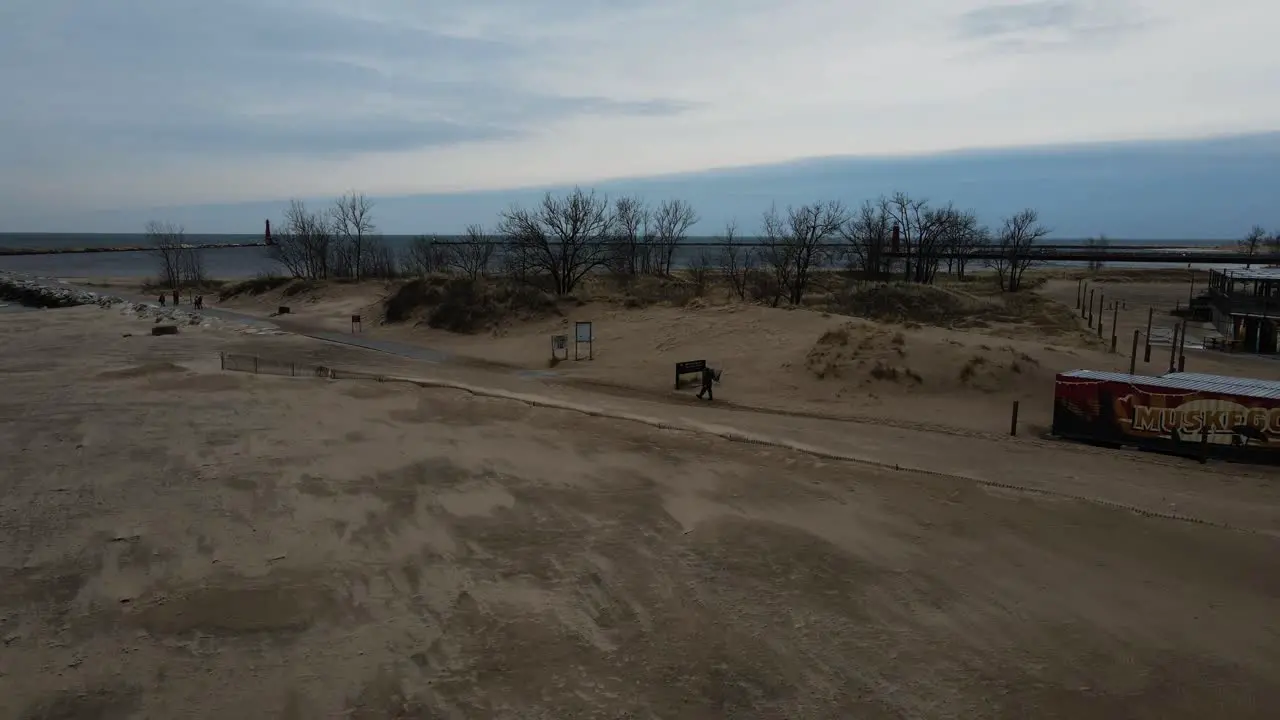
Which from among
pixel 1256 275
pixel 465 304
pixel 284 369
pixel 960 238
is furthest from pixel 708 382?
pixel 960 238

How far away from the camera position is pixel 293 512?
40.4ft

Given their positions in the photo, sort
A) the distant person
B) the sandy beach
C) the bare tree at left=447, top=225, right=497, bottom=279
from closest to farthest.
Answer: the sandy beach
the distant person
the bare tree at left=447, top=225, right=497, bottom=279

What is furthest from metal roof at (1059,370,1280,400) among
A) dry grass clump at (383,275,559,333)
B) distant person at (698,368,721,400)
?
dry grass clump at (383,275,559,333)

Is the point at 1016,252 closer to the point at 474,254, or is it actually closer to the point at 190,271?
the point at 474,254

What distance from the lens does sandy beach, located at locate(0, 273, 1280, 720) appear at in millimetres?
8211

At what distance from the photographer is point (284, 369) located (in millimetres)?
26938

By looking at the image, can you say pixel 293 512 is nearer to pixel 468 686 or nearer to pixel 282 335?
pixel 468 686

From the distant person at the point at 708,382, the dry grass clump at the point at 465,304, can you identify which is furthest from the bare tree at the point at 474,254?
the distant person at the point at 708,382

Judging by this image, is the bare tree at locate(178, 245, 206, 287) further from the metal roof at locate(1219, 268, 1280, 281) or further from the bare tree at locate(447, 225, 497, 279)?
the metal roof at locate(1219, 268, 1280, 281)

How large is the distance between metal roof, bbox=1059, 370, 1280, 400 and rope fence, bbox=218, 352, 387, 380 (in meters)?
20.9

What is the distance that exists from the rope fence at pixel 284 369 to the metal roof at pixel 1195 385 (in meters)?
20.9

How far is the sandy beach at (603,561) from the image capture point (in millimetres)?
8211

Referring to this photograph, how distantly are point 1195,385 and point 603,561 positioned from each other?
1591cm

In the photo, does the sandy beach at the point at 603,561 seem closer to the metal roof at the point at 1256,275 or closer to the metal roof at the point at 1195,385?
the metal roof at the point at 1195,385
